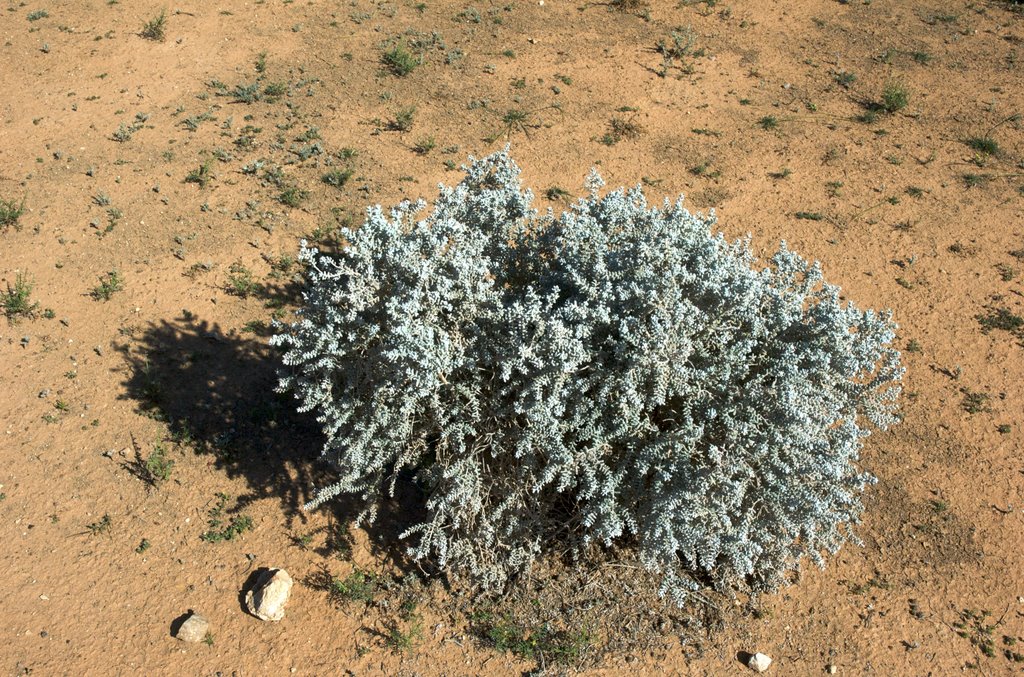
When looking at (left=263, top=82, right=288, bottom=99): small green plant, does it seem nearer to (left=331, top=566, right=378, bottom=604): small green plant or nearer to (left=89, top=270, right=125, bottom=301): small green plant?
(left=89, top=270, right=125, bottom=301): small green plant

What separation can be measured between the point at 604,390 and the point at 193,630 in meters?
3.84

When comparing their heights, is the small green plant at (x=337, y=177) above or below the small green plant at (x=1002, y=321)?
above

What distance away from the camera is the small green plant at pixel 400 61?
38.9 feet

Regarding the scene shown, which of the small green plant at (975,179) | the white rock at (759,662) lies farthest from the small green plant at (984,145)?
the white rock at (759,662)

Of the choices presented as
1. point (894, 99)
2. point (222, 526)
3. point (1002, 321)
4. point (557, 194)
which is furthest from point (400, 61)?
point (1002, 321)

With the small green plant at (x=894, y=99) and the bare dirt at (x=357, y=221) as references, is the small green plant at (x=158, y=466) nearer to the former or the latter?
A: the bare dirt at (x=357, y=221)

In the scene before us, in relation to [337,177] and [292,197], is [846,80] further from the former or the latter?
[292,197]

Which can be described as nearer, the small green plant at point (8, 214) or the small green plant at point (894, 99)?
the small green plant at point (8, 214)

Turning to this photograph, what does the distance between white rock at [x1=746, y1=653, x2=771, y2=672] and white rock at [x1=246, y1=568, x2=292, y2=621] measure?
3.80m

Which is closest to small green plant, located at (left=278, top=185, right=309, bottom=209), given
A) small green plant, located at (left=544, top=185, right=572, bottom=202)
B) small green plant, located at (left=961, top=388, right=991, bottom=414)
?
small green plant, located at (left=544, top=185, right=572, bottom=202)

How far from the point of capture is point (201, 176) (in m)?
9.91

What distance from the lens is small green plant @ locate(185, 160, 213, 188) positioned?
32.4 ft

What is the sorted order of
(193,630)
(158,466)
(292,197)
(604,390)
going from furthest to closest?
(292,197) < (158,466) < (193,630) < (604,390)

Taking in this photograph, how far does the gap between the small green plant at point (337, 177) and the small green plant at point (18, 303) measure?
3703 millimetres
